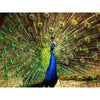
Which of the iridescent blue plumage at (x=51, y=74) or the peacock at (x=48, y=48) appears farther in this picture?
the iridescent blue plumage at (x=51, y=74)

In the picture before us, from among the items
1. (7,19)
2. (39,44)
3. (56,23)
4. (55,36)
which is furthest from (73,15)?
(7,19)

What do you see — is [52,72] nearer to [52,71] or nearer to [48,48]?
[52,71]

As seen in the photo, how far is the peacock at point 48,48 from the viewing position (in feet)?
7.73

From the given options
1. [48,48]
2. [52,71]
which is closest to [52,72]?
[52,71]

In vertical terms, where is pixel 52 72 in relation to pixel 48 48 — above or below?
below

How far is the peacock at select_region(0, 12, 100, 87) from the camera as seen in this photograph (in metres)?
2.36

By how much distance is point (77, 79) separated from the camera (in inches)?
102

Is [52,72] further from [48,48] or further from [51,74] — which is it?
[48,48]

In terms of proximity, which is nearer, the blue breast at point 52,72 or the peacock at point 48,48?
the peacock at point 48,48

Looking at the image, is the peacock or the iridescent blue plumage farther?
the iridescent blue plumage

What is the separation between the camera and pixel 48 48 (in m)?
2.60

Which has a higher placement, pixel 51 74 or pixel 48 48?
pixel 48 48

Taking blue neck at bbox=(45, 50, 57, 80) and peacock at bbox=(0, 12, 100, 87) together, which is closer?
peacock at bbox=(0, 12, 100, 87)

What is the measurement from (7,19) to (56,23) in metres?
0.79
